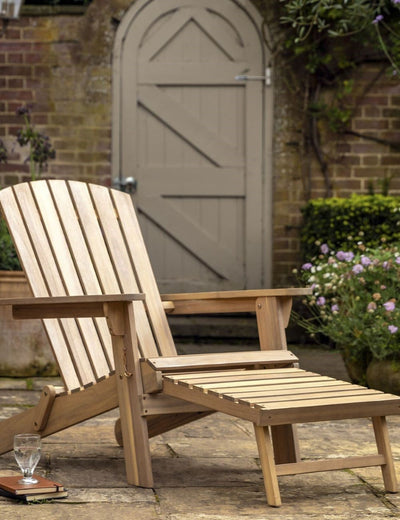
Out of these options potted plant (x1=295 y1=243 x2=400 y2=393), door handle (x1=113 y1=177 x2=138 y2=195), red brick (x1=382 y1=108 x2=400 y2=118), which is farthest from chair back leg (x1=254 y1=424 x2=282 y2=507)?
red brick (x1=382 y1=108 x2=400 y2=118)

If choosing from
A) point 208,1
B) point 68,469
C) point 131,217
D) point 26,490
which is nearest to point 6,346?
point 131,217

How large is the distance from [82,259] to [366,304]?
1623mm

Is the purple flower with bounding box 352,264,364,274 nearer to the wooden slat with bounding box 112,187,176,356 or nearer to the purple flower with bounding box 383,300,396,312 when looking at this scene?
the purple flower with bounding box 383,300,396,312

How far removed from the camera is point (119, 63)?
686cm

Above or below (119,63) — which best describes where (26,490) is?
below

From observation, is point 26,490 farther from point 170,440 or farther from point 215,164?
point 215,164

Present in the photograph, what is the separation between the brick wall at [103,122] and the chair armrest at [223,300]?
11.1 feet

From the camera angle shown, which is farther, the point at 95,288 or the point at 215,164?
the point at 215,164

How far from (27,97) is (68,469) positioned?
14.2 ft

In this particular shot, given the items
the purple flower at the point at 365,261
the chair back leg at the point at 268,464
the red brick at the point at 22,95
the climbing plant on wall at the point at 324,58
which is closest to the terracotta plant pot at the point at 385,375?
the purple flower at the point at 365,261

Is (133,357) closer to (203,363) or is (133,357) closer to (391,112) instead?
(203,363)

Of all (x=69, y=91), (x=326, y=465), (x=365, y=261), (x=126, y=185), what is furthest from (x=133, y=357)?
(x=69, y=91)

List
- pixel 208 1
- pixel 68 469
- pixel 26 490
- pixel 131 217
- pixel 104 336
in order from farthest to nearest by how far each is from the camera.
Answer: pixel 208 1 < pixel 131 217 < pixel 104 336 < pixel 68 469 < pixel 26 490

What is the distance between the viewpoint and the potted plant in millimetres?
4352
